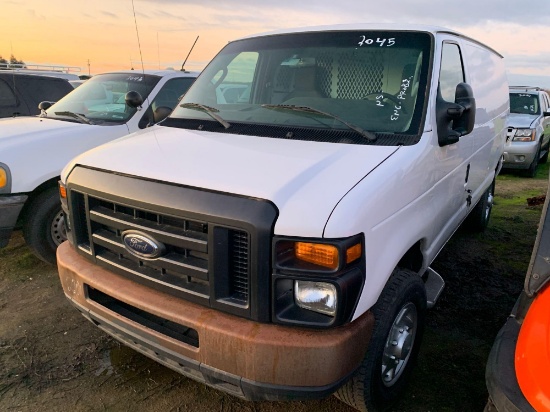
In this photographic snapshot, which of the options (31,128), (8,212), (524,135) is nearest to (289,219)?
(8,212)

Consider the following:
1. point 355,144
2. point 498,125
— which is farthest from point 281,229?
point 498,125

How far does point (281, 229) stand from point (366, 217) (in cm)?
41

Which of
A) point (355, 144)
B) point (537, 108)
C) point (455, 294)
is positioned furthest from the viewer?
point (537, 108)

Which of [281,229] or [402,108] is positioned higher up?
[402,108]

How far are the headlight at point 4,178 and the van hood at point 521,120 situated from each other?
32.6ft

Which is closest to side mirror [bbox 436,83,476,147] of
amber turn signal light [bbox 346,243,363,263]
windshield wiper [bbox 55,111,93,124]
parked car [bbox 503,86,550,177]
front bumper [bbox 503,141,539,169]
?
amber turn signal light [bbox 346,243,363,263]

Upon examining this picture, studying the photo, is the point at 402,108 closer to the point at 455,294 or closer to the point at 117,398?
the point at 455,294

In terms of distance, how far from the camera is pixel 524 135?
33.1 ft

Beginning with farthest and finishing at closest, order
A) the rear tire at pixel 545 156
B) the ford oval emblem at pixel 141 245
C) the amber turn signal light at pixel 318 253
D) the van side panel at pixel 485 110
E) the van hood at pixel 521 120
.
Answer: the rear tire at pixel 545 156 → the van hood at pixel 521 120 → the van side panel at pixel 485 110 → the ford oval emblem at pixel 141 245 → the amber turn signal light at pixel 318 253

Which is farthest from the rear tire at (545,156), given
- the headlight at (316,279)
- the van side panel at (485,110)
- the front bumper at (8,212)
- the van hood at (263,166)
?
the front bumper at (8,212)

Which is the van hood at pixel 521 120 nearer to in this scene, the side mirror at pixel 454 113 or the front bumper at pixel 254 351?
the side mirror at pixel 454 113

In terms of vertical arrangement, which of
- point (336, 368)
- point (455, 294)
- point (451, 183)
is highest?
point (451, 183)

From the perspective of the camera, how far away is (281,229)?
198 cm

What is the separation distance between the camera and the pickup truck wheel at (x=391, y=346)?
2.36 metres
